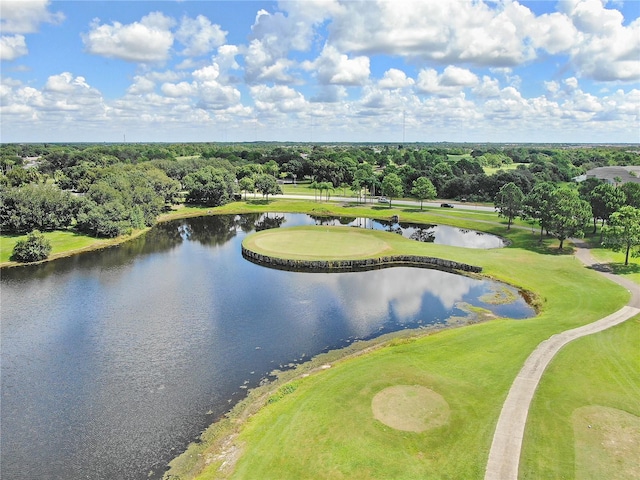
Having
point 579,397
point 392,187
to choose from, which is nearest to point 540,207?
point 392,187

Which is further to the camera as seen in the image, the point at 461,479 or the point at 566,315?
the point at 566,315

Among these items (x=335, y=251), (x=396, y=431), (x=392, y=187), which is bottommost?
(x=396, y=431)

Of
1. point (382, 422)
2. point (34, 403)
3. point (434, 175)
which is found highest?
point (434, 175)

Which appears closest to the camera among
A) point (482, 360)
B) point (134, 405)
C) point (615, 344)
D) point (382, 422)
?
point (382, 422)

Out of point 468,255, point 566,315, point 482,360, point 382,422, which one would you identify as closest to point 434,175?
point 468,255

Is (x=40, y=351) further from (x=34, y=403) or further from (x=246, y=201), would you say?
(x=246, y=201)

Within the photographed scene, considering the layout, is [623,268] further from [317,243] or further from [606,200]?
[317,243]

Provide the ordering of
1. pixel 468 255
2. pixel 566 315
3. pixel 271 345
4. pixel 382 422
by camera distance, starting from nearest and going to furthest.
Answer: pixel 382 422, pixel 271 345, pixel 566 315, pixel 468 255
